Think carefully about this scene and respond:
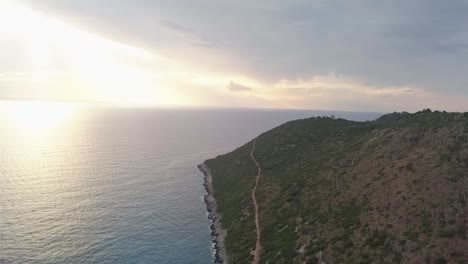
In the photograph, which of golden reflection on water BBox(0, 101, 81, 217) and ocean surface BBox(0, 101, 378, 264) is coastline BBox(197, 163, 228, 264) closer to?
ocean surface BBox(0, 101, 378, 264)

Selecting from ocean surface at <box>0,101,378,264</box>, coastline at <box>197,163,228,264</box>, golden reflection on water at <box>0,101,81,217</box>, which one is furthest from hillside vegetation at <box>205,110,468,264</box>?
golden reflection on water at <box>0,101,81,217</box>

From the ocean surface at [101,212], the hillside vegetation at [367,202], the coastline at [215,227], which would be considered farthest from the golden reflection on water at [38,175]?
the hillside vegetation at [367,202]

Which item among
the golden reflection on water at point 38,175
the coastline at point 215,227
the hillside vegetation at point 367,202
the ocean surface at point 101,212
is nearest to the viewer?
the hillside vegetation at point 367,202

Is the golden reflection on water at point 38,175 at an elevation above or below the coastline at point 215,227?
above

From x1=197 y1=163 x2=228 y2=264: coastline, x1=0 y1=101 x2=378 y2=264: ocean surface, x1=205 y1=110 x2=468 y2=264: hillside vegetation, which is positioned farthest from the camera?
x1=0 y1=101 x2=378 y2=264: ocean surface

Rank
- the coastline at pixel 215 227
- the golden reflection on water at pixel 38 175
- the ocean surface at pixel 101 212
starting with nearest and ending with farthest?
1. the coastline at pixel 215 227
2. the ocean surface at pixel 101 212
3. the golden reflection on water at pixel 38 175

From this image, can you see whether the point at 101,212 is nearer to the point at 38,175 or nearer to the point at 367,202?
the point at 38,175

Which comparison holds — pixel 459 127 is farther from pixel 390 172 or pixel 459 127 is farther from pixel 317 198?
pixel 317 198

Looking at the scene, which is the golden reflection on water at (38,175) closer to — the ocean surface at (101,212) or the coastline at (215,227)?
the ocean surface at (101,212)

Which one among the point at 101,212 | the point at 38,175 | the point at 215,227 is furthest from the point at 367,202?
the point at 38,175

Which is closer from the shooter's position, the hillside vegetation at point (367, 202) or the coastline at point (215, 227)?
the hillside vegetation at point (367, 202)
